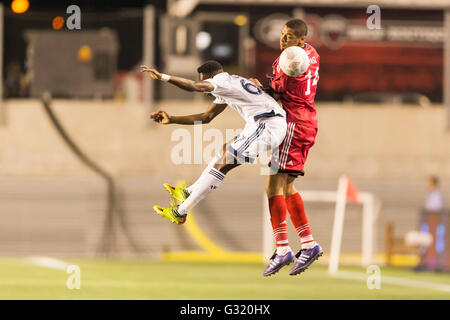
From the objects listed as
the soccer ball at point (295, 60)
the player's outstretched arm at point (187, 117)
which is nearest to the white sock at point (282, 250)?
the player's outstretched arm at point (187, 117)

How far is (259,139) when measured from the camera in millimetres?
9719

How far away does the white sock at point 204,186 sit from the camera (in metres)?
9.79

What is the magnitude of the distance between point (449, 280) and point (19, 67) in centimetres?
1254

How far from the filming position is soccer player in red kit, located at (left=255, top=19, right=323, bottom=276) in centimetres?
980

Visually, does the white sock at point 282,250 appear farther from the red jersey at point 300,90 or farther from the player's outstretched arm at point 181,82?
the player's outstretched arm at point 181,82

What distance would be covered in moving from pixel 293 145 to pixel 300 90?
0.58 m

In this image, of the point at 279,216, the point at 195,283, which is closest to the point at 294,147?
the point at 279,216

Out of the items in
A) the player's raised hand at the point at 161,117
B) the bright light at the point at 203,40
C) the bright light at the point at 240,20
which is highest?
the bright light at the point at 240,20

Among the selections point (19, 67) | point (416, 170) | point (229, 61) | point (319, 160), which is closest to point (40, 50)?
point (19, 67)

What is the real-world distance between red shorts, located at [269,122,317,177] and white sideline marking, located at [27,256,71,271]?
1425cm

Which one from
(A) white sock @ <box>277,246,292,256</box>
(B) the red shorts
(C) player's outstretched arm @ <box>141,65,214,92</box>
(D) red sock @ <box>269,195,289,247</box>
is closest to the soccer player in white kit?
(B) the red shorts

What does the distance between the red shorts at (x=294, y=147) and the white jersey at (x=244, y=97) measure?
0.88 feet
